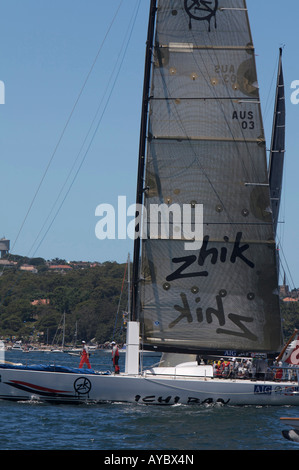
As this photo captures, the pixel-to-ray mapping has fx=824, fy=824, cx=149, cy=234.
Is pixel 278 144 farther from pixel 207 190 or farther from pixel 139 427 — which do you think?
pixel 139 427

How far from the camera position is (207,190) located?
2689 cm

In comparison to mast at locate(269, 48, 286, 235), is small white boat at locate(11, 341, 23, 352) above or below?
below

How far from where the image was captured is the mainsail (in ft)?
87.5

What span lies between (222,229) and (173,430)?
25.8ft

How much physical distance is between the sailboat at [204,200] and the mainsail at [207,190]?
3cm

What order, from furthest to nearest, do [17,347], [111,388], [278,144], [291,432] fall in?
[17,347] < [278,144] < [111,388] < [291,432]

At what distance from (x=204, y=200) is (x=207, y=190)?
344 mm

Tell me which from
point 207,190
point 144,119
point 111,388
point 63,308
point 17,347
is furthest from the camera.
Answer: point 63,308

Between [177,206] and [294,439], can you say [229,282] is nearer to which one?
[177,206]

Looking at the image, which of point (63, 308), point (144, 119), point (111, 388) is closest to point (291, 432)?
point (111, 388)

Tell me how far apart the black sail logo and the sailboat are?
1.3 inches

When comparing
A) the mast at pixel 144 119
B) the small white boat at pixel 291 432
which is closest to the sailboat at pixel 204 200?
the mast at pixel 144 119

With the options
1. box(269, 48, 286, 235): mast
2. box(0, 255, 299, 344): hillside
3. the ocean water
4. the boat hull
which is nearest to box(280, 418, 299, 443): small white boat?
the ocean water

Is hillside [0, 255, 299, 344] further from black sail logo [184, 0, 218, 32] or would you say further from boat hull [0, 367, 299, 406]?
boat hull [0, 367, 299, 406]
